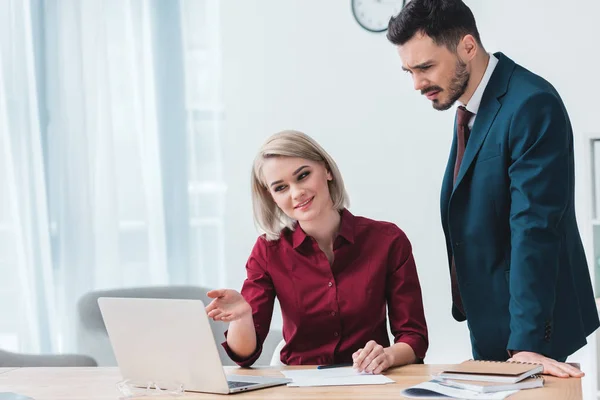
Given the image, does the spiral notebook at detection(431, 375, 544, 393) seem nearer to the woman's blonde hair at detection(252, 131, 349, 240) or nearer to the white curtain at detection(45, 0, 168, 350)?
the woman's blonde hair at detection(252, 131, 349, 240)

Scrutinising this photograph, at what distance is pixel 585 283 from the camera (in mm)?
1960

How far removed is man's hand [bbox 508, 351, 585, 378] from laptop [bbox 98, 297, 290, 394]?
51cm

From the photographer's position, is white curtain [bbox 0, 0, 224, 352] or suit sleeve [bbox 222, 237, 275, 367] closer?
suit sleeve [bbox 222, 237, 275, 367]

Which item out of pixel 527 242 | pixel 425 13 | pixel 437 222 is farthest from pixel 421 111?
pixel 527 242

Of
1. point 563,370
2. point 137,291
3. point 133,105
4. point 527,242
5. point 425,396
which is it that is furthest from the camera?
point 133,105

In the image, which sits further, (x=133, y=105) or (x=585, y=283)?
(x=133, y=105)

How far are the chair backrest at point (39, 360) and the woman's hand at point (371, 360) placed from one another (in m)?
1.51

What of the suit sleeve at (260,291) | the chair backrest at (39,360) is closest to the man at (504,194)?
the suit sleeve at (260,291)

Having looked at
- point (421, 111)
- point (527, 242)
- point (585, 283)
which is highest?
point (421, 111)

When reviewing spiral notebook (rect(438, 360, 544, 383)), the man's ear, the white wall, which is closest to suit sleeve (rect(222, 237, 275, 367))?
spiral notebook (rect(438, 360, 544, 383))

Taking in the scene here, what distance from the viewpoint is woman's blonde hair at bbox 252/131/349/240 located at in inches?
82.9

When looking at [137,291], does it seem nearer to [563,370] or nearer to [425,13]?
[425,13]

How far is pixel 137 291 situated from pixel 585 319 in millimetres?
1886

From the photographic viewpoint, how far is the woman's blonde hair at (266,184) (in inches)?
82.9
